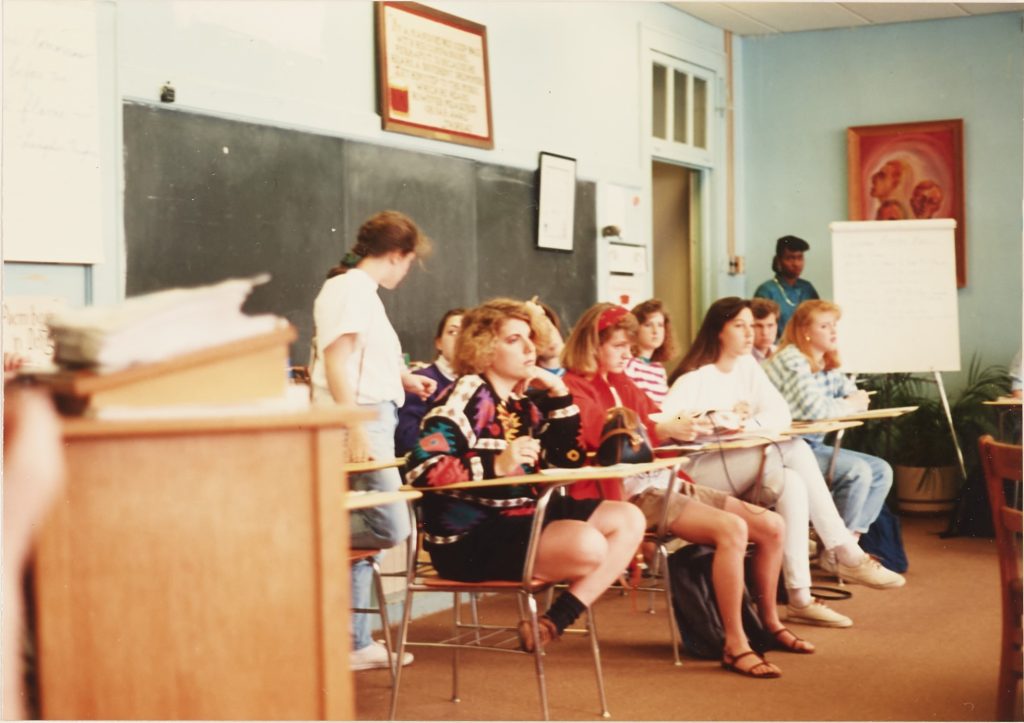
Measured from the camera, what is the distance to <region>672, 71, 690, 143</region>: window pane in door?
7340 mm

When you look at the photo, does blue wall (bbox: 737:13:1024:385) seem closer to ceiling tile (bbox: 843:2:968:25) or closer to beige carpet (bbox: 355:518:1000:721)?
ceiling tile (bbox: 843:2:968:25)

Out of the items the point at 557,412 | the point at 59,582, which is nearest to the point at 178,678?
the point at 59,582

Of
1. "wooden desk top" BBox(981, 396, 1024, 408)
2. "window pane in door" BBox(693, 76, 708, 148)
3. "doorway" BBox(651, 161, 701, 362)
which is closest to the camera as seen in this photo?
"wooden desk top" BBox(981, 396, 1024, 408)

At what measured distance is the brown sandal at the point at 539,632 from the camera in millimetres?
3336

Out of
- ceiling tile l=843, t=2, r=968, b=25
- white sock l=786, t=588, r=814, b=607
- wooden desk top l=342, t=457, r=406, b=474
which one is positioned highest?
ceiling tile l=843, t=2, r=968, b=25

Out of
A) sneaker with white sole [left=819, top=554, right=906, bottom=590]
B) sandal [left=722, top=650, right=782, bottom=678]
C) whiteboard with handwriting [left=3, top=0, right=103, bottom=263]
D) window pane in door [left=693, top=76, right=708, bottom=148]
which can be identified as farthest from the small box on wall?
whiteboard with handwriting [left=3, top=0, right=103, bottom=263]

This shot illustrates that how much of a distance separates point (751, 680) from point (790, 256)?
3.84 m

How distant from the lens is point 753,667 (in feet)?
12.6

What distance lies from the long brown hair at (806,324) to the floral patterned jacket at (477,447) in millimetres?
1918

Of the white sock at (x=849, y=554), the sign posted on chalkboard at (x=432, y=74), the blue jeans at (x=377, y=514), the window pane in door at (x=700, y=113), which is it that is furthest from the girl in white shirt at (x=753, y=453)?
the window pane in door at (x=700, y=113)

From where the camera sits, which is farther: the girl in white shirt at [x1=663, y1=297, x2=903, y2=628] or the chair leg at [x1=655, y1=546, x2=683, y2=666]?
the girl in white shirt at [x1=663, y1=297, x2=903, y2=628]

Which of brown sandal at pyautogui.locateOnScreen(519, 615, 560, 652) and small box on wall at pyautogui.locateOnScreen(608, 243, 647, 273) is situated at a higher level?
small box on wall at pyautogui.locateOnScreen(608, 243, 647, 273)

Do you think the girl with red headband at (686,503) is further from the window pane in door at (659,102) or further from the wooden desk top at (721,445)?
the window pane in door at (659,102)

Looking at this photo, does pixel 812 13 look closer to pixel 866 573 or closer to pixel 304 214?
pixel 866 573
